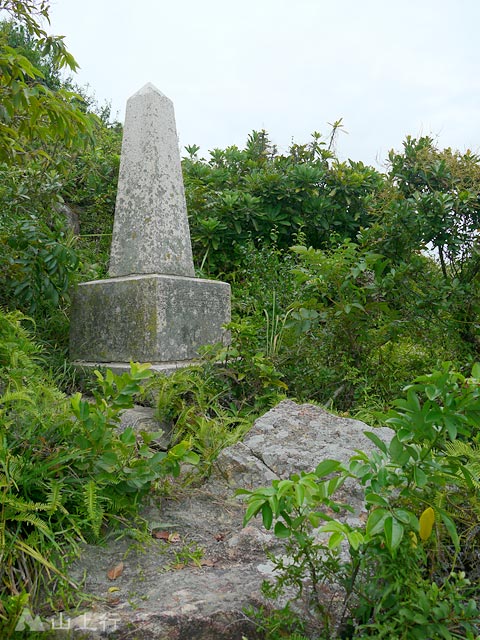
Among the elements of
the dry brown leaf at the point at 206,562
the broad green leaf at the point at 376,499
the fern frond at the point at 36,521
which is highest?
the broad green leaf at the point at 376,499

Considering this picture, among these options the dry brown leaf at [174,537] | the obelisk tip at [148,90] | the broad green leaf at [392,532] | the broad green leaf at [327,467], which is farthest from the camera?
the obelisk tip at [148,90]

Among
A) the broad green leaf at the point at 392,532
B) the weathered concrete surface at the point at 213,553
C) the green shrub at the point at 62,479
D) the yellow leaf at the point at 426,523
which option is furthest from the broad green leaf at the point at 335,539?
the green shrub at the point at 62,479

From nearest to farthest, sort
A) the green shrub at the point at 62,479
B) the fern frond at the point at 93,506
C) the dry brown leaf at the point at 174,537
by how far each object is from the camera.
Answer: the green shrub at the point at 62,479 → the fern frond at the point at 93,506 → the dry brown leaf at the point at 174,537

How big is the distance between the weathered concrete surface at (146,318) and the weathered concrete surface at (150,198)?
0.21m

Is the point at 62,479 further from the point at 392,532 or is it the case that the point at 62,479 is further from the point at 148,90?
the point at 148,90

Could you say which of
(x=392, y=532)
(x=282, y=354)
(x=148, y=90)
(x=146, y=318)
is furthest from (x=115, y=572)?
(x=148, y=90)

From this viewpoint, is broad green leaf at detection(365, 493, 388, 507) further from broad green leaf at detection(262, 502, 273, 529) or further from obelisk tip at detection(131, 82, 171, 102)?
obelisk tip at detection(131, 82, 171, 102)

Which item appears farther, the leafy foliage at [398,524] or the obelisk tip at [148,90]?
the obelisk tip at [148,90]

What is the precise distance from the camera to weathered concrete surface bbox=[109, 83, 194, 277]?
433 centimetres

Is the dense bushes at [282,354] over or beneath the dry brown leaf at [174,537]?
over

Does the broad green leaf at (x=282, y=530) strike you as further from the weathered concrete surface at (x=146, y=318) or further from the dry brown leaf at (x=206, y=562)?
the weathered concrete surface at (x=146, y=318)

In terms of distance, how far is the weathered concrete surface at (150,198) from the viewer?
4.33 metres

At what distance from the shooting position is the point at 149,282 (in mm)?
4039

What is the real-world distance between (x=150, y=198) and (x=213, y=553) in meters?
2.85
